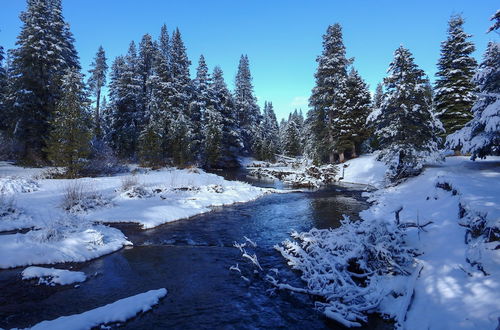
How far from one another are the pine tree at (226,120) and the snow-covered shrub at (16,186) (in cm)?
2926

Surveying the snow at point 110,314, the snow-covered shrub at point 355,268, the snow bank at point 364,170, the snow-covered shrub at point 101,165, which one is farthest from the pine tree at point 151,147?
the snow at point 110,314

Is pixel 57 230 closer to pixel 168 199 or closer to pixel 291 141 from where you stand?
pixel 168 199

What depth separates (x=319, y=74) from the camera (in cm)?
3344

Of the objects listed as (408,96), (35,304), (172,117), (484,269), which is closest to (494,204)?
(484,269)

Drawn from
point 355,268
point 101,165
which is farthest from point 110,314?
point 101,165

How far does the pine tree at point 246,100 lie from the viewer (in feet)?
177

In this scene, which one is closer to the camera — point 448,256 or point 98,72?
point 448,256

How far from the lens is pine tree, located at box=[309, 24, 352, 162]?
31.6 metres

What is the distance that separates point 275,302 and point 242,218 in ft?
23.7

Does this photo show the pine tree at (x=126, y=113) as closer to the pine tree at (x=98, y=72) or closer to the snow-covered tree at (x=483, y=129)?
the pine tree at (x=98, y=72)

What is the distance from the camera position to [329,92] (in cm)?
3297

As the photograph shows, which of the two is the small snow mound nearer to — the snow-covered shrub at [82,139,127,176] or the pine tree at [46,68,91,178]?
the pine tree at [46,68,91,178]

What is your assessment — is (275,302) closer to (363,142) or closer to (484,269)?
(484,269)

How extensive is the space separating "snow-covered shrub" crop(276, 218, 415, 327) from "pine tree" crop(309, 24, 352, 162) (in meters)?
24.8
